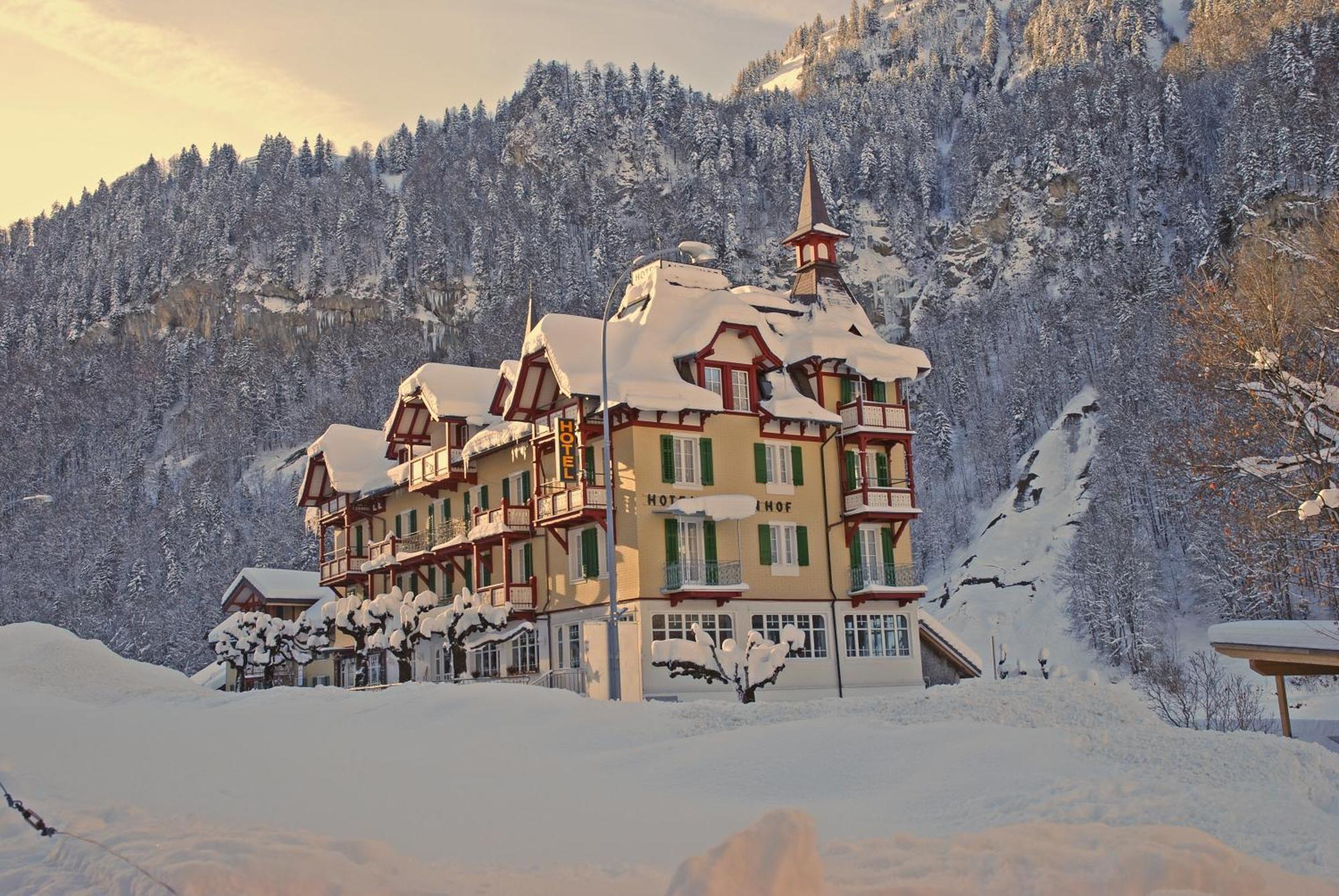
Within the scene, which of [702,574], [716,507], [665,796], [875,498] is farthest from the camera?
[875,498]

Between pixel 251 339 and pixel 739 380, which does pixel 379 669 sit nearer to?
pixel 739 380

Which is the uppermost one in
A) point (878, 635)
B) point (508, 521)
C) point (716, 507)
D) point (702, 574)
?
point (508, 521)

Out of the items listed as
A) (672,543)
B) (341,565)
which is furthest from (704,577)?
(341,565)

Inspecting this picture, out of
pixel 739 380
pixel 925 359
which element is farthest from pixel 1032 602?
pixel 739 380

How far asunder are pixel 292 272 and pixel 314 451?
138846 mm

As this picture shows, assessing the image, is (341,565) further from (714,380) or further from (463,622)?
(714,380)

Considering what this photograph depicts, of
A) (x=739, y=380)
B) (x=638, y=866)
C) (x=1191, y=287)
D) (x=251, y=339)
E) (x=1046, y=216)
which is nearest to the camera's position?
(x=638, y=866)

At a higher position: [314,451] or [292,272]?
[292,272]

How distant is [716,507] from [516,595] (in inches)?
349

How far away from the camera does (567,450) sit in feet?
128

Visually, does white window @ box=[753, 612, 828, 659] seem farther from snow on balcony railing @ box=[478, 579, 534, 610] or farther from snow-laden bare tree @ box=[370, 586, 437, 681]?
snow-laden bare tree @ box=[370, 586, 437, 681]

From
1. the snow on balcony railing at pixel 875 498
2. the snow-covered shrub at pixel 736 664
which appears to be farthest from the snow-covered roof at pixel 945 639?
the snow-covered shrub at pixel 736 664

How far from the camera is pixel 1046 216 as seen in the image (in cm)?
16638

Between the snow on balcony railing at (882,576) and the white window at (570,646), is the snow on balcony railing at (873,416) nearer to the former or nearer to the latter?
the snow on balcony railing at (882,576)
